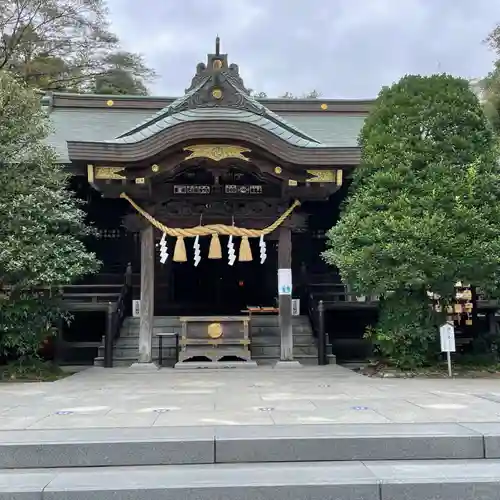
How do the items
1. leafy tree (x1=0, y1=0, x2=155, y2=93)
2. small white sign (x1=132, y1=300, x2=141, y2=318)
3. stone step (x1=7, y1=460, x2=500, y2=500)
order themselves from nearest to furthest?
stone step (x1=7, y1=460, x2=500, y2=500), small white sign (x1=132, y1=300, x2=141, y2=318), leafy tree (x1=0, y1=0, x2=155, y2=93)

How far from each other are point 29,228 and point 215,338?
4.23m

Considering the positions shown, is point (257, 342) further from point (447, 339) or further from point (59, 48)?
point (59, 48)

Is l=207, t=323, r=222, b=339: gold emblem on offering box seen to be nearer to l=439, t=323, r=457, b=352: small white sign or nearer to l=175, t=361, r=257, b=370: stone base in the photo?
l=175, t=361, r=257, b=370: stone base

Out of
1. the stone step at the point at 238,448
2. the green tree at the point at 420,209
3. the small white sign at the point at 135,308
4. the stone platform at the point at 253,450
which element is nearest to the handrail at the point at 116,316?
the small white sign at the point at 135,308

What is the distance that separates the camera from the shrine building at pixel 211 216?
10.8 metres

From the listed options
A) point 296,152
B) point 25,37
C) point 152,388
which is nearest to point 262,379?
point 152,388

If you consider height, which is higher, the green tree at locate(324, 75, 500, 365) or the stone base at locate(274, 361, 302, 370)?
the green tree at locate(324, 75, 500, 365)

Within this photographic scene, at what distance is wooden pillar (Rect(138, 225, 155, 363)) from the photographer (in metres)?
11.2

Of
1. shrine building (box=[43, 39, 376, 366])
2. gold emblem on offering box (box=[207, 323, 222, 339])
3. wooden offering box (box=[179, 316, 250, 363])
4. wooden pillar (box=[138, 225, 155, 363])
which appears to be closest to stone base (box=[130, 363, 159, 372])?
wooden pillar (box=[138, 225, 155, 363])

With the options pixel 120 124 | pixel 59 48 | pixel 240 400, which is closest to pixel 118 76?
pixel 59 48

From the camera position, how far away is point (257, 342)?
12516 mm

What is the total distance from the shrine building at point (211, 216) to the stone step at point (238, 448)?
6222mm

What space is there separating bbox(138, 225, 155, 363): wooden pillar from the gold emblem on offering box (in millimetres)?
1196

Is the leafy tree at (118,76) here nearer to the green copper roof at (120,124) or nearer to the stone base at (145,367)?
the green copper roof at (120,124)
